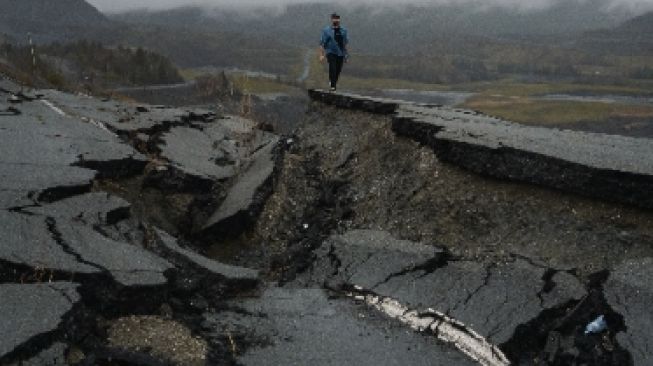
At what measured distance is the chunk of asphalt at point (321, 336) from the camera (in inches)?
190

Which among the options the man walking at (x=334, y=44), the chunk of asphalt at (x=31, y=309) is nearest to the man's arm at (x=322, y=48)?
the man walking at (x=334, y=44)

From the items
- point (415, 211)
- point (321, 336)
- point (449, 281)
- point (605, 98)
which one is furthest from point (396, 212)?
point (605, 98)

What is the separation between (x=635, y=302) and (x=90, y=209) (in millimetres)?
5061

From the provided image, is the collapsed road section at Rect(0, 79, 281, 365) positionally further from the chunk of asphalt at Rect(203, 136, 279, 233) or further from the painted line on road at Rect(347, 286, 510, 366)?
the painted line on road at Rect(347, 286, 510, 366)

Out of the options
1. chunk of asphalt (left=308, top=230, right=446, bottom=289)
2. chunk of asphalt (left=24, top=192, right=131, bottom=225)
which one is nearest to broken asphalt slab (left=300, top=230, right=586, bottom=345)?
chunk of asphalt (left=308, top=230, right=446, bottom=289)

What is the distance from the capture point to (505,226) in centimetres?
645

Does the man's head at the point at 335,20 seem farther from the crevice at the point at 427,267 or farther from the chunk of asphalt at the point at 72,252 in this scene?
the chunk of asphalt at the point at 72,252

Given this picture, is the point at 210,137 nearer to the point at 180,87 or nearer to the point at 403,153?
the point at 403,153

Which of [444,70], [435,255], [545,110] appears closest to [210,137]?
[435,255]

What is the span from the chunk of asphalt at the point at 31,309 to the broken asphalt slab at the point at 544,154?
4449 mm

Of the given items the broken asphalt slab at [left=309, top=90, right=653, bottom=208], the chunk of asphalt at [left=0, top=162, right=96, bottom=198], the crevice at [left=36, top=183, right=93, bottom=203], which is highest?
the broken asphalt slab at [left=309, top=90, right=653, bottom=208]

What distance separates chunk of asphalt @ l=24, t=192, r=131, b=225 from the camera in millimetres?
6172

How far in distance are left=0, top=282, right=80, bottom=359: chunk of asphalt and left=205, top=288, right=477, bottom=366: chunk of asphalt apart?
3.71 ft

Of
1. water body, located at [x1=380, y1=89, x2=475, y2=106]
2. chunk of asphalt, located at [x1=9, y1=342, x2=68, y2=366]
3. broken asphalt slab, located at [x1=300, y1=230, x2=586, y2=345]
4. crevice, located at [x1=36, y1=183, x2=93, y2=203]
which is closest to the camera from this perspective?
chunk of asphalt, located at [x1=9, y1=342, x2=68, y2=366]
